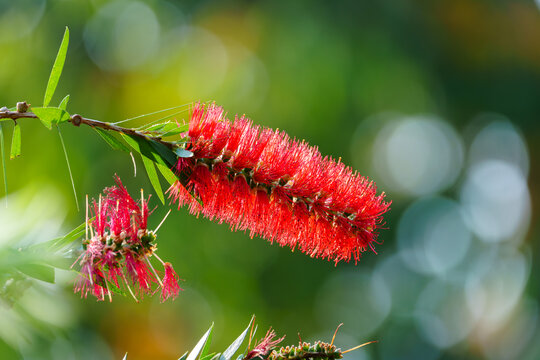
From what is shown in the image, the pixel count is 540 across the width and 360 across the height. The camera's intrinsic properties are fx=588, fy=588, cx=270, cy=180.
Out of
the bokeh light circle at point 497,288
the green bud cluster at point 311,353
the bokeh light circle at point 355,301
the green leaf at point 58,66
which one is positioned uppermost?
the green leaf at point 58,66

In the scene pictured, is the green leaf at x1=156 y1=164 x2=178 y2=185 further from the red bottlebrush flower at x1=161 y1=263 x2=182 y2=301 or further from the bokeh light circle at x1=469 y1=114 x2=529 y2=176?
the bokeh light circle at x1=469 y1=114 x2=529 y2=176

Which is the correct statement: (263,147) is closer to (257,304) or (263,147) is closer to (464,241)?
(257,304)

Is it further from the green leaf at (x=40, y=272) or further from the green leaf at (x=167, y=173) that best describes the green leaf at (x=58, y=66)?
the green leaf at (x=40, y=272)

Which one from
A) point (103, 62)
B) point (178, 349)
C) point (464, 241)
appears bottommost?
point (178, 349)

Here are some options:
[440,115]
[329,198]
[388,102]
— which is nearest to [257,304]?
[388,102]

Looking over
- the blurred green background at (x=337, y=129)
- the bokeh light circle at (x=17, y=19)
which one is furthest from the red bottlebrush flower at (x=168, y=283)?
the bokeh light circle at (x=17, y=19)

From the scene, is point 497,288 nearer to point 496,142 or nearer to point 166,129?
point 496,142
